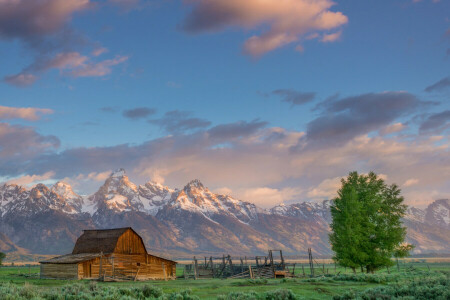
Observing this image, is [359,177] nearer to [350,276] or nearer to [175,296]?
[350,276]

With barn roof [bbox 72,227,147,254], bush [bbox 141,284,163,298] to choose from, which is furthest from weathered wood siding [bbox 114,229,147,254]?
bush [bbox 141,284,163,298]

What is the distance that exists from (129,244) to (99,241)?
198 inches

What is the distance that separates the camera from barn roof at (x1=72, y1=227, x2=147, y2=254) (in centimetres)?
6031

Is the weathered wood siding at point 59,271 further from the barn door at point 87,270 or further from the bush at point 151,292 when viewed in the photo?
the bush at point 151,292

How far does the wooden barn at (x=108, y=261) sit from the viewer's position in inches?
2092

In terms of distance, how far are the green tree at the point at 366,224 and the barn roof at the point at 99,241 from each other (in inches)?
1348

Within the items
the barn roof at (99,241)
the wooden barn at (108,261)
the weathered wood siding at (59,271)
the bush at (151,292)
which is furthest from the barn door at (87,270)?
the bush at (151,292)

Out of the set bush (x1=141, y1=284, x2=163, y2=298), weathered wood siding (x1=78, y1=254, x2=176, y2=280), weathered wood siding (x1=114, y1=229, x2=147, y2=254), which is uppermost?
weathered wood siding (x1=114, y1=229, x2=147, y2=254)

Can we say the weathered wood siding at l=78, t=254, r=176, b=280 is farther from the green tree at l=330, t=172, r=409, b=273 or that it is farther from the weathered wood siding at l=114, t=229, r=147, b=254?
the green tree at l=330, t=172, r=409, b=273

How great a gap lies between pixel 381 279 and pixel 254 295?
17338 mm

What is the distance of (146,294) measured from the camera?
24.6 meters

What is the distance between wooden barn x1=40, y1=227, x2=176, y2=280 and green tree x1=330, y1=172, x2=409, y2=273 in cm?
2509

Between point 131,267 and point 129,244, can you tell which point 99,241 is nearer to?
point 129,244

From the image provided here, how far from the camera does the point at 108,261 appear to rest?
5662 cm
